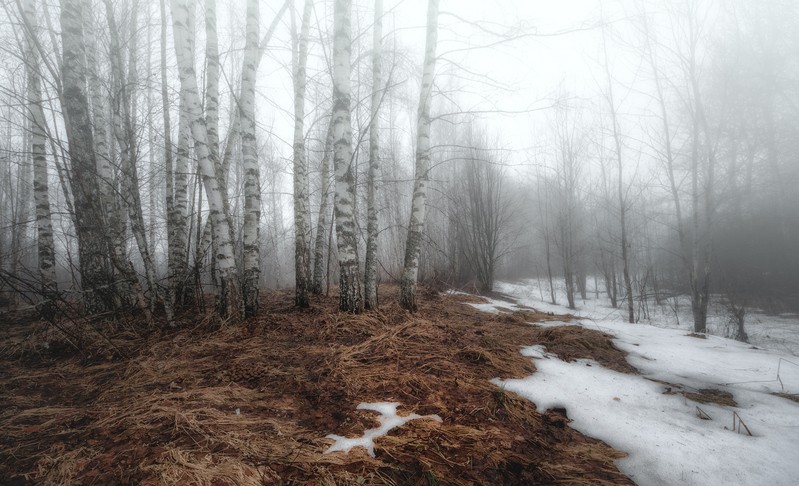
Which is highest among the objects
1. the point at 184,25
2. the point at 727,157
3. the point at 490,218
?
the point at 727,157

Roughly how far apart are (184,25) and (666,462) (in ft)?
20.5

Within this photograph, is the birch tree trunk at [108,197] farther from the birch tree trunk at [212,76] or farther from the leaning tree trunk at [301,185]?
the leaning tree trunk at [301,185]

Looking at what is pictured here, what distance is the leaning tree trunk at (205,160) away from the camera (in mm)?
3730

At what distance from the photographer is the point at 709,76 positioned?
11469mm

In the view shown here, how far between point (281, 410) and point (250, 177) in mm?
3598

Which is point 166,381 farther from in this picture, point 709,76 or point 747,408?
point 709,76

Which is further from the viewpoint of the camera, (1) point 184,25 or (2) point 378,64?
(2) point 378,64

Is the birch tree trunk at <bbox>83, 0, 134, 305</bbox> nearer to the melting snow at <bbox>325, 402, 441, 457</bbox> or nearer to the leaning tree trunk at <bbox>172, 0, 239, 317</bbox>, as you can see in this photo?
the leaning tree trunk at <bbox>172, 0, 239, 317</bbox>

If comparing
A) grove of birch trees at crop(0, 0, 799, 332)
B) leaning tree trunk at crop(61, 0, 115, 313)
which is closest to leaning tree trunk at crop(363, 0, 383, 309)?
grove of birch trees at crop(0, 0, 799, 332)

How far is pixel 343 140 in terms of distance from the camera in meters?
3.99

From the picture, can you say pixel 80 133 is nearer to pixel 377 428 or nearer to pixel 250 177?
pixel 250 177

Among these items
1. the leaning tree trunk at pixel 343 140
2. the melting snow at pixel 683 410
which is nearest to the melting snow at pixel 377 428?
the melting snow at pixel 683 410

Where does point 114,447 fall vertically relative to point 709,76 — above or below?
below

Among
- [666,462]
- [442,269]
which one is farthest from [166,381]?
[442,269]
